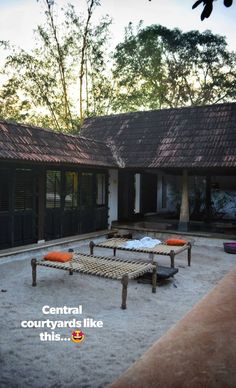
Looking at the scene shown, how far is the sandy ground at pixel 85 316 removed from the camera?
3.88 m

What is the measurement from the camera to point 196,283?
294 inches

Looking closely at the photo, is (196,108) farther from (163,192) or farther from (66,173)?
(66,173)

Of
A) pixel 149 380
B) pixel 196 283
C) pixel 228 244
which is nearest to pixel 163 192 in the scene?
pixel 228 244

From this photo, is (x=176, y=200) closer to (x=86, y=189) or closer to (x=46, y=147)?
(x=86, y=189)

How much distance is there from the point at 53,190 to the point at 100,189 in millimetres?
2638

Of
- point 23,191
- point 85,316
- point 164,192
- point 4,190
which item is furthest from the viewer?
point 164,192

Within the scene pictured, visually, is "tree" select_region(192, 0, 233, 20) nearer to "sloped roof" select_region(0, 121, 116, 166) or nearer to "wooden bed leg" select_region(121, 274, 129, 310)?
"wooden bed leg" select_region(121, 274, 129, 310)

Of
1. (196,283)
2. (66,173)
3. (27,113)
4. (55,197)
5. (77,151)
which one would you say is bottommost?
(196,283)

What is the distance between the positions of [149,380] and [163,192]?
46.2ft

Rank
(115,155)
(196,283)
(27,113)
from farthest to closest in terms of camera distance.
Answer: (27,113), (115,155), (196,283)

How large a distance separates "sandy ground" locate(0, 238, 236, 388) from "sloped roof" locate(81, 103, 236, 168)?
436cm

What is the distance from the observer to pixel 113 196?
45.9ft

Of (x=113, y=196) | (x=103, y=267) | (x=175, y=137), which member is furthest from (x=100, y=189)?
(x=103, y=267)

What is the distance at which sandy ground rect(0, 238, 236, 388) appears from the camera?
388 centimetres
